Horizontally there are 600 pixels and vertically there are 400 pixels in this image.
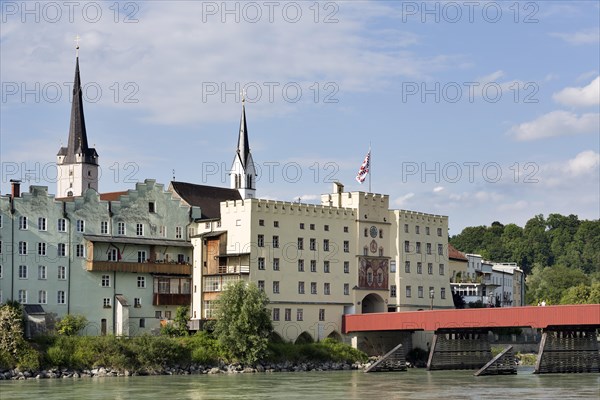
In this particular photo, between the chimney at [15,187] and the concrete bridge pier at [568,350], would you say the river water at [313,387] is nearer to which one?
the concrete bridge pier at [568,350]

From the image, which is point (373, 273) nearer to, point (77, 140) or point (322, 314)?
point (322, 314)

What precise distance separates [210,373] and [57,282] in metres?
12.8

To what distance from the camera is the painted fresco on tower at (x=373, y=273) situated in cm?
9656

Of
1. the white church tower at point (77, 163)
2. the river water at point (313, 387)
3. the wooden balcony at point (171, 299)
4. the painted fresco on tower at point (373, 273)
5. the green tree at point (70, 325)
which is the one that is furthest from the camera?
the white church tower at point (77, 163)

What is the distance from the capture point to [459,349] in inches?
3499

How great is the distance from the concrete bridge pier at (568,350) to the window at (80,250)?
32704 millimetres

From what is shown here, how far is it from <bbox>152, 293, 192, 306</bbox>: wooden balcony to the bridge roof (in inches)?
504

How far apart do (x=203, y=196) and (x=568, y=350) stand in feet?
113

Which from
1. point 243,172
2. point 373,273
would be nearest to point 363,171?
point 373,273

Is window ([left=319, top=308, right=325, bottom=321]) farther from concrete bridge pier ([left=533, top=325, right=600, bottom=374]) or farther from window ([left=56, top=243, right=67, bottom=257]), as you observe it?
window ([left=56, top=243, right=67, bottom=257])

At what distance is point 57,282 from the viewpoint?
84000mm

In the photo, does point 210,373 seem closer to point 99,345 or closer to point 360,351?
point 99,345

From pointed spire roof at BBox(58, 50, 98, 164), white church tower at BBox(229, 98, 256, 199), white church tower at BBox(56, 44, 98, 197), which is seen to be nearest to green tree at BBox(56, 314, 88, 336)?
pointed spire roof at BBox(58, 50, 98, 164)

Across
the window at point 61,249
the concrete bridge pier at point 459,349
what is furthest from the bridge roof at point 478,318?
the window at point 61,249
